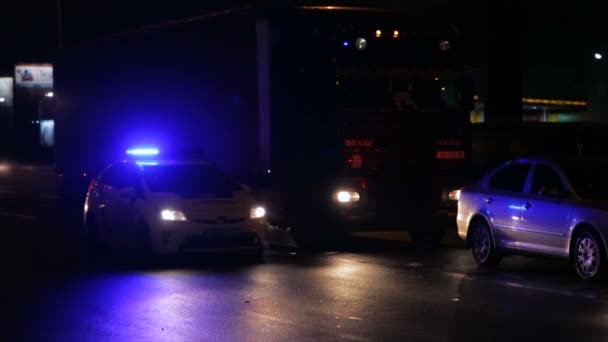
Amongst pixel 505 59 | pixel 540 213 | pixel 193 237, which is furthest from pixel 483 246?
pixel 505 59

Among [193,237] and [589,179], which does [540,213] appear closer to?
[589,179]

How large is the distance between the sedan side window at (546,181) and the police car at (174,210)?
3.95 m

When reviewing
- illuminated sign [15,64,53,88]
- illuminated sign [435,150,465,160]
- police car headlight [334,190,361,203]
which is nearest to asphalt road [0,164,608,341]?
police car headlight [334,190,361,203]

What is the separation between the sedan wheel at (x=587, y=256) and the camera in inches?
475

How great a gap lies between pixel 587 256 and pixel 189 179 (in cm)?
639

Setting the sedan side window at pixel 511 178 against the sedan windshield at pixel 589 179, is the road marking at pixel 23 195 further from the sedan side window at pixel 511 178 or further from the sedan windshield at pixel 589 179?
the sedan windshield at pixel 589 179

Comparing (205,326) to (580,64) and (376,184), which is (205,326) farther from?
(580,64)

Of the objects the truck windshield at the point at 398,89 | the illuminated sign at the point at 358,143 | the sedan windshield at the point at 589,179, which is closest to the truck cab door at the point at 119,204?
the illuminated sign at the point at 358,143

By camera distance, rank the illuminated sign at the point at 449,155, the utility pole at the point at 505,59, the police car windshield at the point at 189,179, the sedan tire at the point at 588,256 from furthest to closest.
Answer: the utility pole at the point at 505,59 < the illuminated sign at the point at 449,155 < the police car windshield at the point at 189,179 < the sedan tire at the point at 588,256

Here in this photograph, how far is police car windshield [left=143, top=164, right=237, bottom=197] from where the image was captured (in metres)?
15.5

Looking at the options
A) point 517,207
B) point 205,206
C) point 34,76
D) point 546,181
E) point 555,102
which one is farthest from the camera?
point 34,76

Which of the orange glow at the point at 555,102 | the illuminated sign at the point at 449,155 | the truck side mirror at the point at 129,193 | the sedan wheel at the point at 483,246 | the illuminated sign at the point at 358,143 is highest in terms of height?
the orange glow at the point at 555,102

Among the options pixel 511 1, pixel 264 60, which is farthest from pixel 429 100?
pixel 511 1

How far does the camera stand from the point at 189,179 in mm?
16125
